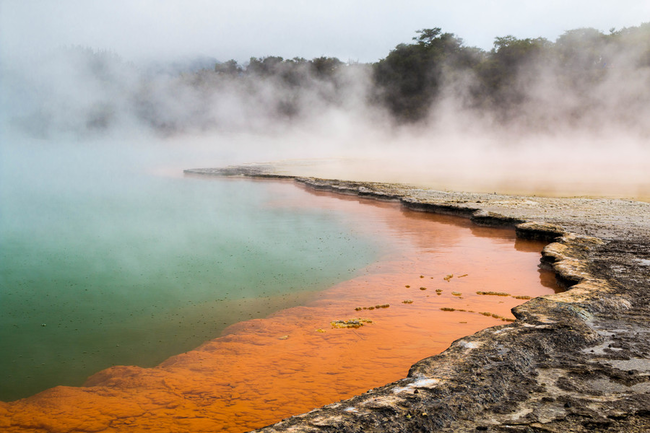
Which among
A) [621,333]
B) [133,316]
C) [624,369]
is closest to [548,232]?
[621,333]

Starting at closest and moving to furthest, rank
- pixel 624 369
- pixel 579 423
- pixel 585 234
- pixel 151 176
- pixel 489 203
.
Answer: pixel 579 423 < pixel 624 369 < pixel 585 234 < pixel 489 203 < pixel 151 176

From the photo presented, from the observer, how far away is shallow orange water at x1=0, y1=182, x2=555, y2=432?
2514 millimetres

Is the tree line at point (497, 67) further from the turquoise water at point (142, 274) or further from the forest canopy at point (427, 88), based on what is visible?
the turquoise water at point (142, 274)

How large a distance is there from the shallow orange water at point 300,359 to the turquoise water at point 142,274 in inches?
11.6

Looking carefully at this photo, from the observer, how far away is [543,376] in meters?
2.27

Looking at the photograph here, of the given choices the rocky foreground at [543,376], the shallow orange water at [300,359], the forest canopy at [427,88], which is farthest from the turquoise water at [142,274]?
the forest canopy at [427,88]

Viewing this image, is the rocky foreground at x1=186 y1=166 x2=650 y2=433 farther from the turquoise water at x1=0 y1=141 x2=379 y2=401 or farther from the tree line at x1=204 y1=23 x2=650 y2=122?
the tree line at x1=204 y1=23 x2=650 y2=122

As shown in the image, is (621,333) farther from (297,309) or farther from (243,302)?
(243,302)

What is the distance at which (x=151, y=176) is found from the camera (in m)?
17.3

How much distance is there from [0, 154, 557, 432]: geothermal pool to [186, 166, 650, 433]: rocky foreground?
508mm

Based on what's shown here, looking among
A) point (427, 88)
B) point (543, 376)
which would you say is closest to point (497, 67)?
point (427, 88)

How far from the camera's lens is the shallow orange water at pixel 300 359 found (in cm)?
251

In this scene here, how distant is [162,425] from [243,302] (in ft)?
6.55

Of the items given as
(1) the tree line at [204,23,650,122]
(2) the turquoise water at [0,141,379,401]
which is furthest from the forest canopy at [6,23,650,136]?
(2) the turquoise water at [0,141,379,401]
